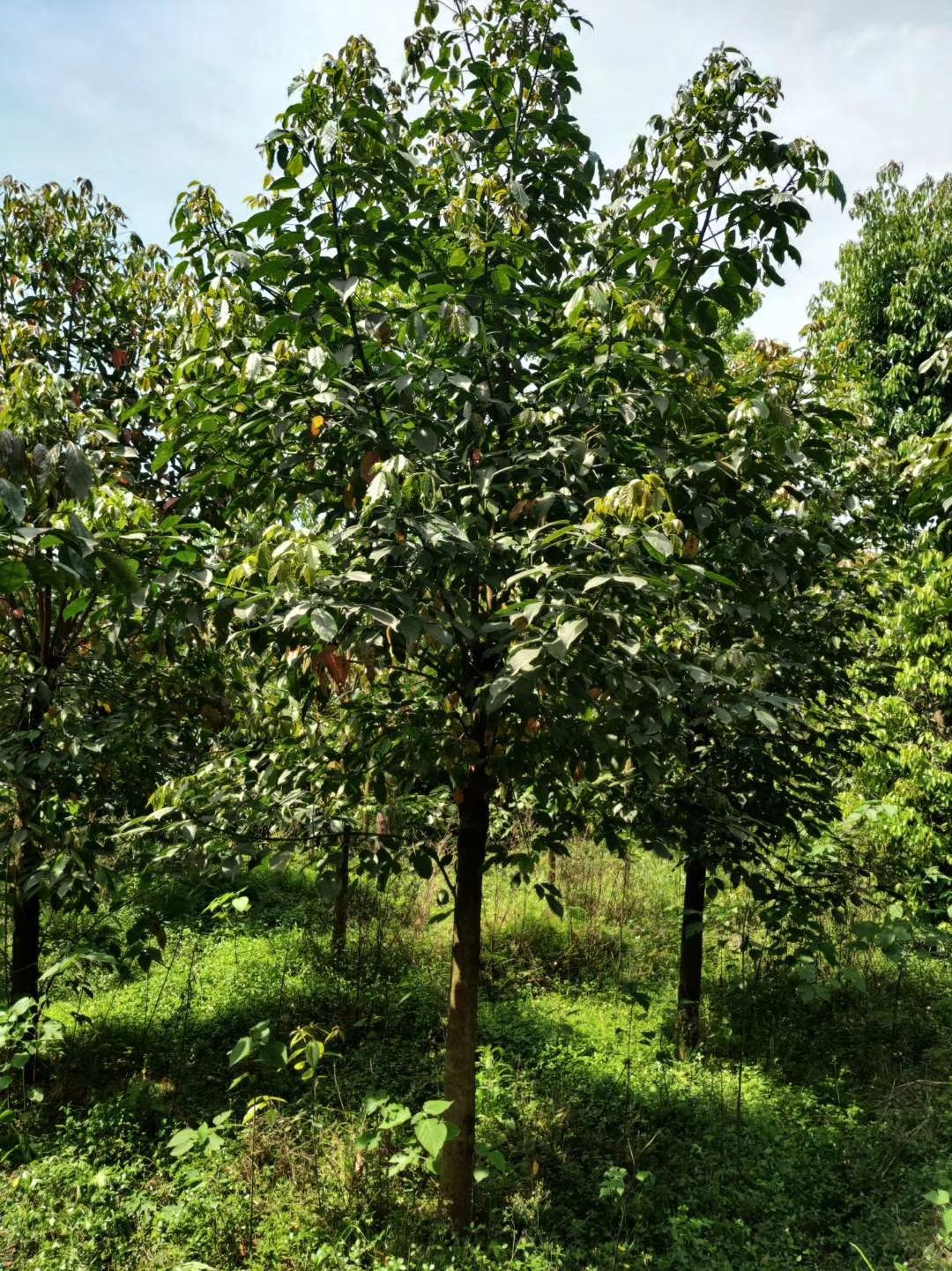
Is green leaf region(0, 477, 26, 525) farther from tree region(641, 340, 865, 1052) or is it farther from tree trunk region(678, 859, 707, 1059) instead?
tree trunk region(678, 859, 707, 1059)

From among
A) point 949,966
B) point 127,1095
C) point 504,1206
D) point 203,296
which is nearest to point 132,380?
point 203,296

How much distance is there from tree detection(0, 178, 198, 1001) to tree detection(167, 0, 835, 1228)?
17.2 inches

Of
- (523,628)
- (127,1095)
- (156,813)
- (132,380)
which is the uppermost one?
(132,380)

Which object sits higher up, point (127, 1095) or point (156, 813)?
point (156, 813)

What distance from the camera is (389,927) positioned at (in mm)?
7441

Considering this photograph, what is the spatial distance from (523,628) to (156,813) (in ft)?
5.20

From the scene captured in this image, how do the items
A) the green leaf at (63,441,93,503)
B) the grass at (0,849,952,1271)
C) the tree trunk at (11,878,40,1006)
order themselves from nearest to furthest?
1. the green leaf at (63,441,93,503)
2. the grass at (0,849,952,1271)
3. the tree trunk at (11,878,40,1006)

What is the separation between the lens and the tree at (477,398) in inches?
97.8

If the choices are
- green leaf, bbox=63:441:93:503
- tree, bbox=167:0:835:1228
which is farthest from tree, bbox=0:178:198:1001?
tree, bbox=167:0:835:1228

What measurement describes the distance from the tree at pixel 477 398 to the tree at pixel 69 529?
1.43 ft

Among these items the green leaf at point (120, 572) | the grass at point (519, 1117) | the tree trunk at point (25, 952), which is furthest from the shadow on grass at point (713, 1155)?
the green leaf at point (120, 572)

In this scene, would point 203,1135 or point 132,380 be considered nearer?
point 203,1135

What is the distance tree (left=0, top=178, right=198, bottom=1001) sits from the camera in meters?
2.09

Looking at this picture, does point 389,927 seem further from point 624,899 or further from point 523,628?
point 523,628
